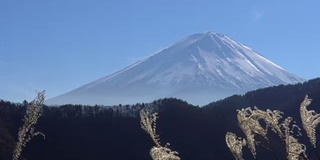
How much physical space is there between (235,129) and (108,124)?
33.4 m

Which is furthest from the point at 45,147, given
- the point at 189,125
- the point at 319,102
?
the point at 319,102

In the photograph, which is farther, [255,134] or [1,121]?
[1,121]

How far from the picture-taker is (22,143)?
4.77m

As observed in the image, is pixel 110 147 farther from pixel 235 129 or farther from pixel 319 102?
pixel 319 102

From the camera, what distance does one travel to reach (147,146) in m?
136

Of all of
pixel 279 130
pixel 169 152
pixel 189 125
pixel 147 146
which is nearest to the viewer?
pixel 169 152

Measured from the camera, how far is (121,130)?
144 metres

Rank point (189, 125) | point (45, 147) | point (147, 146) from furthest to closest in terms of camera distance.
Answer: point (189, 125)
point (147, 146)
point (45, 147)

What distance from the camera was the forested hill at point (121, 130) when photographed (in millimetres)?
127000

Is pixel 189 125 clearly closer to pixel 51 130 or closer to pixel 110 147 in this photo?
pixel 110 147

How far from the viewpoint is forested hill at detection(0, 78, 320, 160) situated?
127 m

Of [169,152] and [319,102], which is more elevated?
[319,102]

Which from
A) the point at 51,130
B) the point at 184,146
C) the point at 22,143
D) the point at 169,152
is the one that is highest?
the point at 51,130

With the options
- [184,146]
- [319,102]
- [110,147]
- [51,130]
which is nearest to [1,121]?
[51,130]
